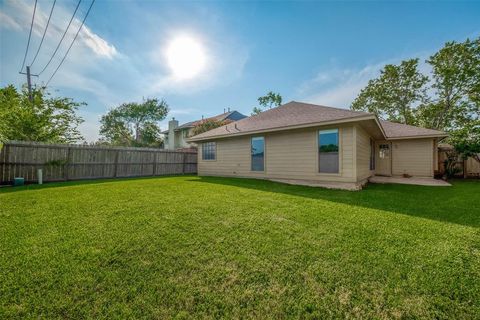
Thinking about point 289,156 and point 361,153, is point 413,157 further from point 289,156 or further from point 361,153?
point 289,156

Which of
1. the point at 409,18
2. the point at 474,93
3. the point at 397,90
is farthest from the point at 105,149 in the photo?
the point at 474,93

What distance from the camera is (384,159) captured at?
11336 millimetres

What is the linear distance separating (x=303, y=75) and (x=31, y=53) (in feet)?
45.2

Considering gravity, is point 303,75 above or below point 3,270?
above

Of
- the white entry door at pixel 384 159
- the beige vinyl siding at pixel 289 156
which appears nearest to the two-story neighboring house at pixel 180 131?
the beige vinyl siding at pixel 289 156

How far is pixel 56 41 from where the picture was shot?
27.3 ft

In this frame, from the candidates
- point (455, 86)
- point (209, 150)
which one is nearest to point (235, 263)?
point (209, 150)

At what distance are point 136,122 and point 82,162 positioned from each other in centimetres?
2014

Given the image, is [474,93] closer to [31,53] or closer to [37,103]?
[31,53]

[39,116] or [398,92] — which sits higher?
[398,92]

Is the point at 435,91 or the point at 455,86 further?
the point at 435,91

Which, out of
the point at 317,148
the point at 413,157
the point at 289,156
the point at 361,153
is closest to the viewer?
the point at 317,148

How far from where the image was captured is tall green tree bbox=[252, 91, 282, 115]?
2291 centimetres

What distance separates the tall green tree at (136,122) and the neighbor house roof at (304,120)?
19207 millimetres
